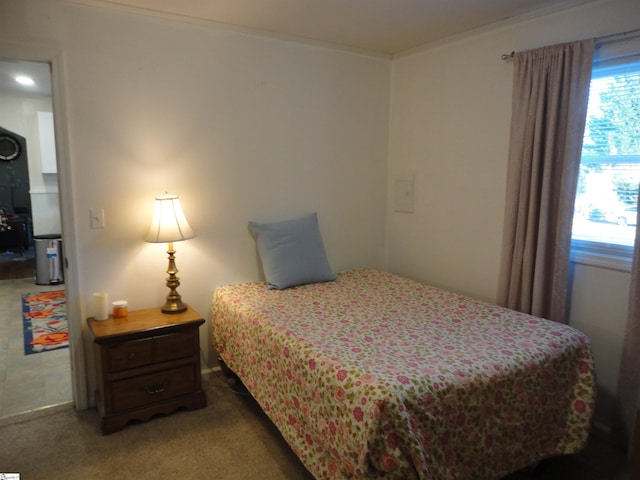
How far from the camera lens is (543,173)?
8.09 ft

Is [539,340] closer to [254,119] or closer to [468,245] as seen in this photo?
[468,245]

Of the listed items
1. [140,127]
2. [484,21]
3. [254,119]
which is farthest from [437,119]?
[140,127]

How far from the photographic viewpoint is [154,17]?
103 inches

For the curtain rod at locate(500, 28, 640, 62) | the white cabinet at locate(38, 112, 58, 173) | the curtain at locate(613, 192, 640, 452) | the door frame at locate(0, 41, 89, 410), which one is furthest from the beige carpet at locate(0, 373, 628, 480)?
the white cabinet at locate(38, 112, 58, 173)

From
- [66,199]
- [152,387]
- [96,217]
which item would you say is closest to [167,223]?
[96,217]

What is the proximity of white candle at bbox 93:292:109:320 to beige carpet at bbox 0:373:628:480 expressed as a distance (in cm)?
61

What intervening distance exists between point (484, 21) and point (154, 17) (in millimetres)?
2057

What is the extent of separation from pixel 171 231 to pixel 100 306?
0.59 meters

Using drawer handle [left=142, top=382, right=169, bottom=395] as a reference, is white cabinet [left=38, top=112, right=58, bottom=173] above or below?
above

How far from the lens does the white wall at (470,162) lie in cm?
236

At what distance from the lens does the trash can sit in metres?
5.41

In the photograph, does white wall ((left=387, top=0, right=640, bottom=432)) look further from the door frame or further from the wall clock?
the wall clock

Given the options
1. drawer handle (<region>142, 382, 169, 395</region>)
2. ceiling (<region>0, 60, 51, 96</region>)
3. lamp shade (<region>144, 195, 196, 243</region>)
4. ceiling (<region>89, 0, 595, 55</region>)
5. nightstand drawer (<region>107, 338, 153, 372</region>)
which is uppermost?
ceiling (<region>0, 60, 51, 96</region>)

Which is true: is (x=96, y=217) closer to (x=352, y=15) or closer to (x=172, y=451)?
(x=172, y=451)
